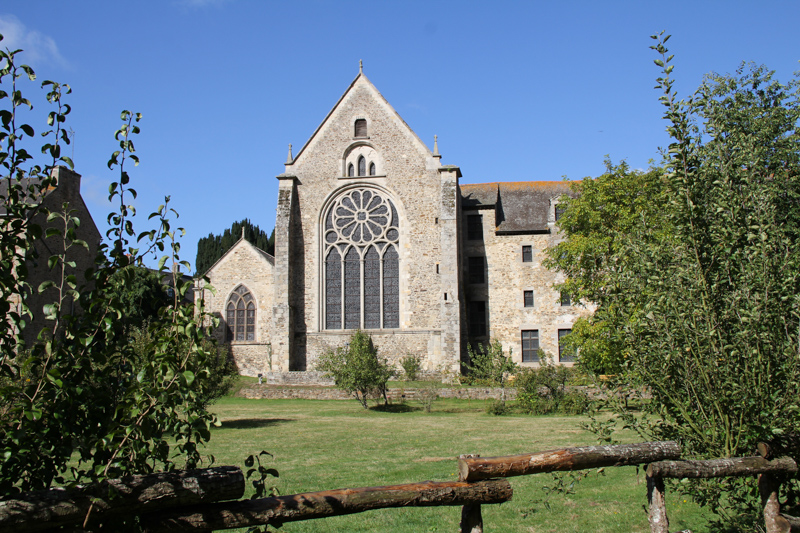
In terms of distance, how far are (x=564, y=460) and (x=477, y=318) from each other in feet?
94.3

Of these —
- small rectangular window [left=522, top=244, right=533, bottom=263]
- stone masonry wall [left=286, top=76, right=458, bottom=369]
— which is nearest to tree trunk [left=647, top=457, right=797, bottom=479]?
stone masonry wall [left=286, top=76, right=458, bottom=369]

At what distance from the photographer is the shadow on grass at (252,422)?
17594 millimetres

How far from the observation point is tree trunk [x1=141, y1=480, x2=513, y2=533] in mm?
3590

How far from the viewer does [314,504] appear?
3.88m

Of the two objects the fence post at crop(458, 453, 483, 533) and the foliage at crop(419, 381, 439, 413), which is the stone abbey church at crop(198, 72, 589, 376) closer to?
the foliage at crop(419, 381, 439, 413)

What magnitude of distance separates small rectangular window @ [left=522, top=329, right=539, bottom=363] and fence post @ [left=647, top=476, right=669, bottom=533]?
2819cm

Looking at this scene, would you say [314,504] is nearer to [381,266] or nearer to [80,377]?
[80,377]

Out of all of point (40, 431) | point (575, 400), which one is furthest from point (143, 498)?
point (575, 400)

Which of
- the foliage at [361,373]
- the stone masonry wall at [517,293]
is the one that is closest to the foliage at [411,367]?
the foliage at [361,373]

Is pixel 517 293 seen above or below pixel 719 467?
above

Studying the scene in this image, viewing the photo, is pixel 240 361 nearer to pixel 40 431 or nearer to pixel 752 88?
pixel 752 88

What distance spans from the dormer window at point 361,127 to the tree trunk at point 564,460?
2804cm

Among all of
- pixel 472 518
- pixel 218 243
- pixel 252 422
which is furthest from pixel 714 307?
pixel 218 243

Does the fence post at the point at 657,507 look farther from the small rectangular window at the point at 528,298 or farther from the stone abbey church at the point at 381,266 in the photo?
the small rectangular window at the point at 528,298
